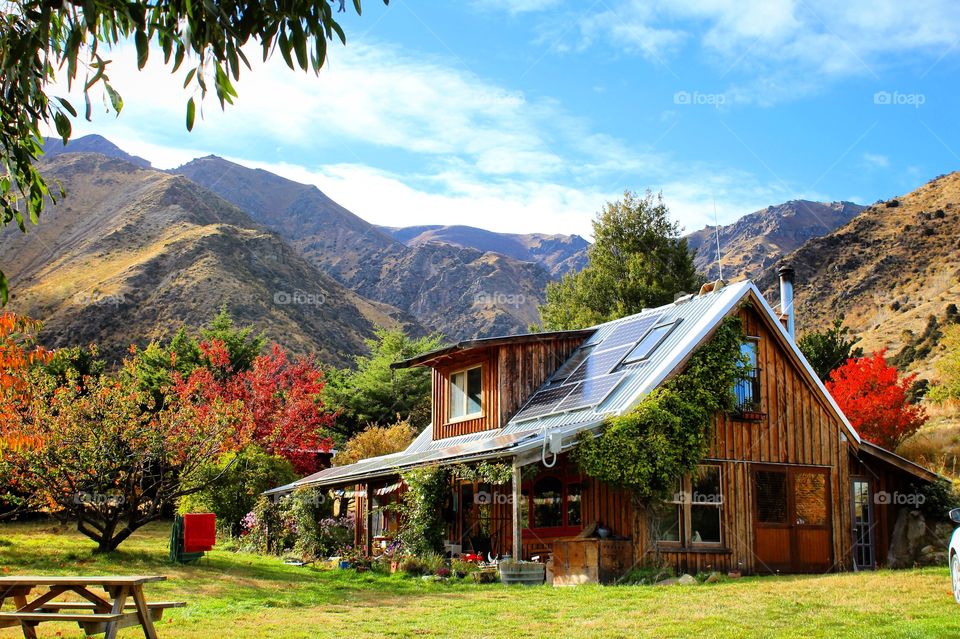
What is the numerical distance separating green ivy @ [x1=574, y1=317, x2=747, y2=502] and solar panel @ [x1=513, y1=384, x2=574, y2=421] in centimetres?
319

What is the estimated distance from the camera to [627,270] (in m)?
43.4

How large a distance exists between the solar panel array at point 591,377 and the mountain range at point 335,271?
26.9 m

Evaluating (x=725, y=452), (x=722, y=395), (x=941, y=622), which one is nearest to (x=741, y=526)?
(x=725, y=452)

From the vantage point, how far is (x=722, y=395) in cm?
1783

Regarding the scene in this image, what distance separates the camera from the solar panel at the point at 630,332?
68.3ft

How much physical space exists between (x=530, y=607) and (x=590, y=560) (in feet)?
13.9

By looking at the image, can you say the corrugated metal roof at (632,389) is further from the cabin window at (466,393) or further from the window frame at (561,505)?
the window frame at (561,505)

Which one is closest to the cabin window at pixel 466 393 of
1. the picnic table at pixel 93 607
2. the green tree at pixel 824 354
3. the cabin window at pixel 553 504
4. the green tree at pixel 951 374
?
the cabin window at pixel 553 504

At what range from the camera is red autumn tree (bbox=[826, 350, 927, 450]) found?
88.0ft

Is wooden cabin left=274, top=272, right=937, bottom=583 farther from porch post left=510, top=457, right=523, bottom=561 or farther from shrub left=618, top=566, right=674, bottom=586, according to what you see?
shrub left=618, top=566, right=674, bottom=586

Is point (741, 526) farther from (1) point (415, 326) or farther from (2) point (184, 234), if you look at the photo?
(1) point (415, 326)

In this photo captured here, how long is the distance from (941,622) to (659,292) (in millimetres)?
32793

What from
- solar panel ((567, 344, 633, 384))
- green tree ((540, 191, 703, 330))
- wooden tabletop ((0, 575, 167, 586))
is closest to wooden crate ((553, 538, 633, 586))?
solar panel ((567, 344, 633, 384))

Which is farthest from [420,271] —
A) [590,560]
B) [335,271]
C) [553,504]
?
[590,560]
